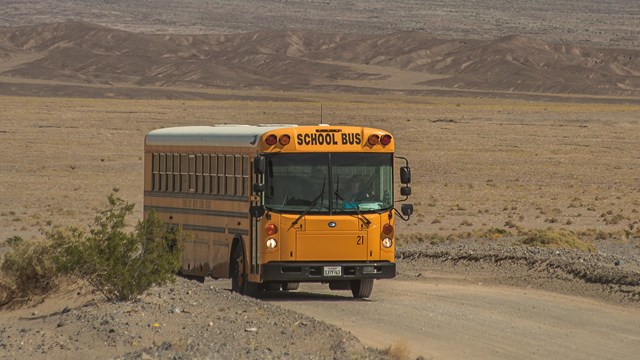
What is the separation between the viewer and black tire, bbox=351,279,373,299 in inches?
736

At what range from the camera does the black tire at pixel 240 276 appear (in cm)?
1859

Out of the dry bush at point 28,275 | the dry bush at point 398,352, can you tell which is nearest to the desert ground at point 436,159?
the dry bush at point 28,275

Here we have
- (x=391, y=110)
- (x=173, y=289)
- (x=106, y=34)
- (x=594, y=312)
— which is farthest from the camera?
(x=106, y=34)

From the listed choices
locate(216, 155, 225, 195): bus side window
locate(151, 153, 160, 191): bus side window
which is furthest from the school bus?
locate(151, 153, 160, 191): bus side window

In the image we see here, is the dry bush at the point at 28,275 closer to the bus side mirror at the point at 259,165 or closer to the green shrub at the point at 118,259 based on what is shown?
the green shrub at the point at 118,259

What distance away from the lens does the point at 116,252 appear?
54.5 feet

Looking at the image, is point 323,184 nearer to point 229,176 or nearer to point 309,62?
point 229,176

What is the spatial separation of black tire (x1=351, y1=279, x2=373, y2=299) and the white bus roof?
2.19 metres

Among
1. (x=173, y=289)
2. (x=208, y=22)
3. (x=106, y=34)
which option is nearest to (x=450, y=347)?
(x=173, y=289)

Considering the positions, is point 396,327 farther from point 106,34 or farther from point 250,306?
point 106,34

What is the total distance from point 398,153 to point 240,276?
37637 millimetres

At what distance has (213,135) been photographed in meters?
19.6

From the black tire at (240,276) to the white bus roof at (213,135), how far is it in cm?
138

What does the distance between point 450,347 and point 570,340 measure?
5.75 ft
